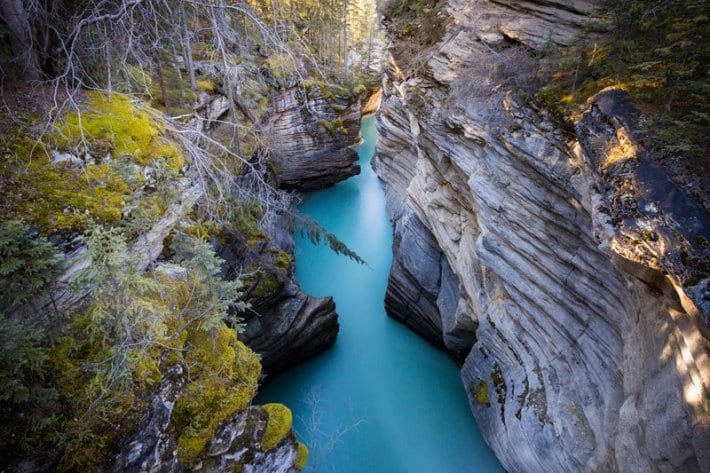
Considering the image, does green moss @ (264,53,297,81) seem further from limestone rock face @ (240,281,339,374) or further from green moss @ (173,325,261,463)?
limestone rock face @ (240,281,339,374)

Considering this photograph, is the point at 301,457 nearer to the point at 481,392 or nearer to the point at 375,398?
the point at 481,392

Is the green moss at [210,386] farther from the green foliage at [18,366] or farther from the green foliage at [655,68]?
the green foliage at [655,68]

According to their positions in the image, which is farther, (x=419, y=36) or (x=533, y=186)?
(x=419, y=36)

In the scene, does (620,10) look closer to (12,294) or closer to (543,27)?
(543,27)

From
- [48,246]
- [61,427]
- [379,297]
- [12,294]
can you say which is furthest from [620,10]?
[379,297]

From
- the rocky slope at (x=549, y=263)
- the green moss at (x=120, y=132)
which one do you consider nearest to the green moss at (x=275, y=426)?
the green moss at (x=120, y=132)

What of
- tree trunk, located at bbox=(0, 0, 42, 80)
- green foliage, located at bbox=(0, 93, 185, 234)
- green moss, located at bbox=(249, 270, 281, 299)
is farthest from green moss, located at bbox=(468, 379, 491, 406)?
tree trunk, located at bbox=(0, 0, 42, 80)

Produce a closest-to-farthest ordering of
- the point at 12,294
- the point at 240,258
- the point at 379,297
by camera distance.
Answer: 1. the point at 12,294
2. the point at 240,258
3. the point at 379,297
